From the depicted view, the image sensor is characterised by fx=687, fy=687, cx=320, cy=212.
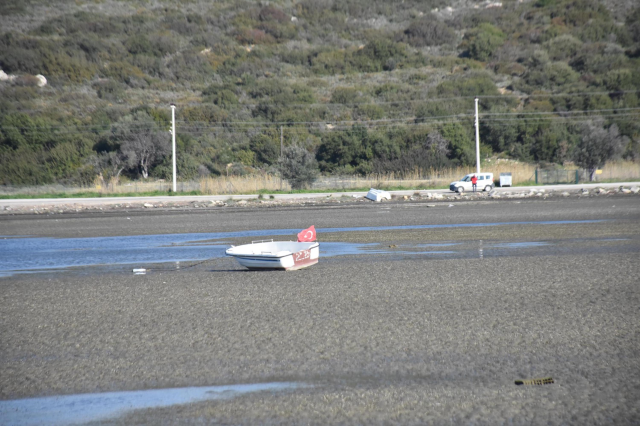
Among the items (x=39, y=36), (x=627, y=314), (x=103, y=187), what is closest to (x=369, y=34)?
(x=39, y=36)

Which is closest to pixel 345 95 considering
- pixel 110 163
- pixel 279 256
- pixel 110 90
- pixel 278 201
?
pixel 110 90

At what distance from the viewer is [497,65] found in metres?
86.2

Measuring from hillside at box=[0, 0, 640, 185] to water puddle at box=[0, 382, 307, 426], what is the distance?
47.1 meters

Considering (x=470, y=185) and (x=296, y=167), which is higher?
(x=296, y=167)

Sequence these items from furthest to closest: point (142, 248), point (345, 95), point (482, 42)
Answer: point (482, 42), point (345, 95), point (142, 248)

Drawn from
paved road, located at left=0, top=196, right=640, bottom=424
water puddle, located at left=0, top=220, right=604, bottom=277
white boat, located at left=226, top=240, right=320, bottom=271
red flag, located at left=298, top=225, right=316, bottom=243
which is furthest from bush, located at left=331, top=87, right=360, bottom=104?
white boat, located at left=226, top=240, right=320, bottom=271

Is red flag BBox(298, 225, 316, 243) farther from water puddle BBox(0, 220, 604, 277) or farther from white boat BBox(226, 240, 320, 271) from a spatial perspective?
water puddle BBox(0, 220, 604, 277)

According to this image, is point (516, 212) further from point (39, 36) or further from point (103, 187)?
point (39, 36)

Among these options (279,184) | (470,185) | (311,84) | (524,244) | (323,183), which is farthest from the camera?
(311,84)

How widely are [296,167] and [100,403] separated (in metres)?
41.4

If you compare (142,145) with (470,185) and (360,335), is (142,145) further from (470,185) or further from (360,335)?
(360,335)

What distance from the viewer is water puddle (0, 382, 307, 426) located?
257 inches

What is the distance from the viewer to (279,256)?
13891 millimetres

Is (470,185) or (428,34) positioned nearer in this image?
(470,185)
